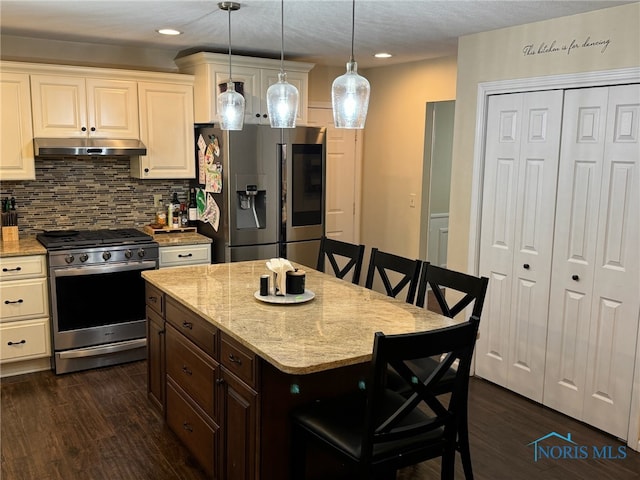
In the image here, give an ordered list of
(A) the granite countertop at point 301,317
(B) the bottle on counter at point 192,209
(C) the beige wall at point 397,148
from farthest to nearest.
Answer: (C) the beige wall at point 397,148 < (B) the bottle on counter at point 192,209 < (A) the granite countertop at point 301,317

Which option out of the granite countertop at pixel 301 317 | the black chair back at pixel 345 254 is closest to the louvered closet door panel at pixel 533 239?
the black chair back at pixel 345 254

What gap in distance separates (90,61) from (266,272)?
2516 mm

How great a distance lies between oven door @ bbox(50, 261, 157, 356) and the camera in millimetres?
4125

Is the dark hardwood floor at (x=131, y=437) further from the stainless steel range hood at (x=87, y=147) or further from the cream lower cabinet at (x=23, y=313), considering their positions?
the stainless steel range hood at (x=87, y=147)

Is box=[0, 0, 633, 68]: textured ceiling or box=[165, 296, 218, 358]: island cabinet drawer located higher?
box=[0, 0, 633, 68]: textured ceiling

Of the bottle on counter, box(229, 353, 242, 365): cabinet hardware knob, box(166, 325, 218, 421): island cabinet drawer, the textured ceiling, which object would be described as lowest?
box(166, 325, 218, 421): island cabinet drawer

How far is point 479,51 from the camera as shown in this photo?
12.9 ft

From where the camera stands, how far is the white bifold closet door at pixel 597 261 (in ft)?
10.4

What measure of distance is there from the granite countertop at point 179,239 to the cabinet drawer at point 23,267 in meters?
0.84

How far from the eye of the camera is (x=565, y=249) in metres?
3.52

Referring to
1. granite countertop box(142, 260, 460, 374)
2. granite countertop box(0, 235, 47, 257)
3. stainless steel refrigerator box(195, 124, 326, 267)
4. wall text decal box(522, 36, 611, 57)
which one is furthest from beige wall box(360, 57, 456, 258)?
granite countertop box(0, 235, 47, 257)

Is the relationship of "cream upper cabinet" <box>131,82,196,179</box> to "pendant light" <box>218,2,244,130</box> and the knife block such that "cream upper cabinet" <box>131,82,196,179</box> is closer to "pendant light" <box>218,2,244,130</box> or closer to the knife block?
the knife block

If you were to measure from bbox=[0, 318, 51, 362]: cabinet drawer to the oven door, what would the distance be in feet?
0.27

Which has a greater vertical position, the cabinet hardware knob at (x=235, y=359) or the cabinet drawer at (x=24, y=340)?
the cabinet hardware knob at (x=235, y=359)
